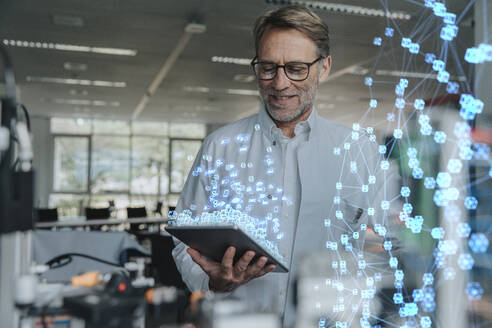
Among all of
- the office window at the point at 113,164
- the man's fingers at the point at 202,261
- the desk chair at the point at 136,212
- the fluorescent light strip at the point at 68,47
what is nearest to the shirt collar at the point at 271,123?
the man's fingers at the point at 202,261

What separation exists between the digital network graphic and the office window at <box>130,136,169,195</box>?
1161cm

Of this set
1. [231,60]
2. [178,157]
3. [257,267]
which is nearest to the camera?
[257,267]

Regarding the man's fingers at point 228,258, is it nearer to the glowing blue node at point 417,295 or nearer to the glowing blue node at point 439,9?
the glowing blue node at point 417,295

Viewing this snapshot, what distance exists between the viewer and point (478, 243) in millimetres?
683

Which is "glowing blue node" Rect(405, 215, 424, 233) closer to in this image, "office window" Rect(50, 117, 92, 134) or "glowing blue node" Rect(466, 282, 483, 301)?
"glowing blue node" Rect(466, 282, 483, 301)

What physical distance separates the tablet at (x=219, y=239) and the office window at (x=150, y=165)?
11786mm

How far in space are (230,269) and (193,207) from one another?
15.5 inches

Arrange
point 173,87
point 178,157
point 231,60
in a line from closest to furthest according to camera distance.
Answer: point 231,60, point 173,87, point 178,157

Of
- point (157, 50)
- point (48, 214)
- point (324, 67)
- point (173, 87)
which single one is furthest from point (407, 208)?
point (173, 87)

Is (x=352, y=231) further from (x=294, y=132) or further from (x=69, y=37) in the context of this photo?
(x=69, y=37)

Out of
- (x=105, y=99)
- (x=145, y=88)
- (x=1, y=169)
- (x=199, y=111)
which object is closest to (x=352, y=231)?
(x=1, y=169)

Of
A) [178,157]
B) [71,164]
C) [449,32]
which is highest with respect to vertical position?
[178,157]

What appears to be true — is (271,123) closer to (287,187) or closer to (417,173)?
(287,187)

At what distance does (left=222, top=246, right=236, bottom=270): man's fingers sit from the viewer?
104 cm
